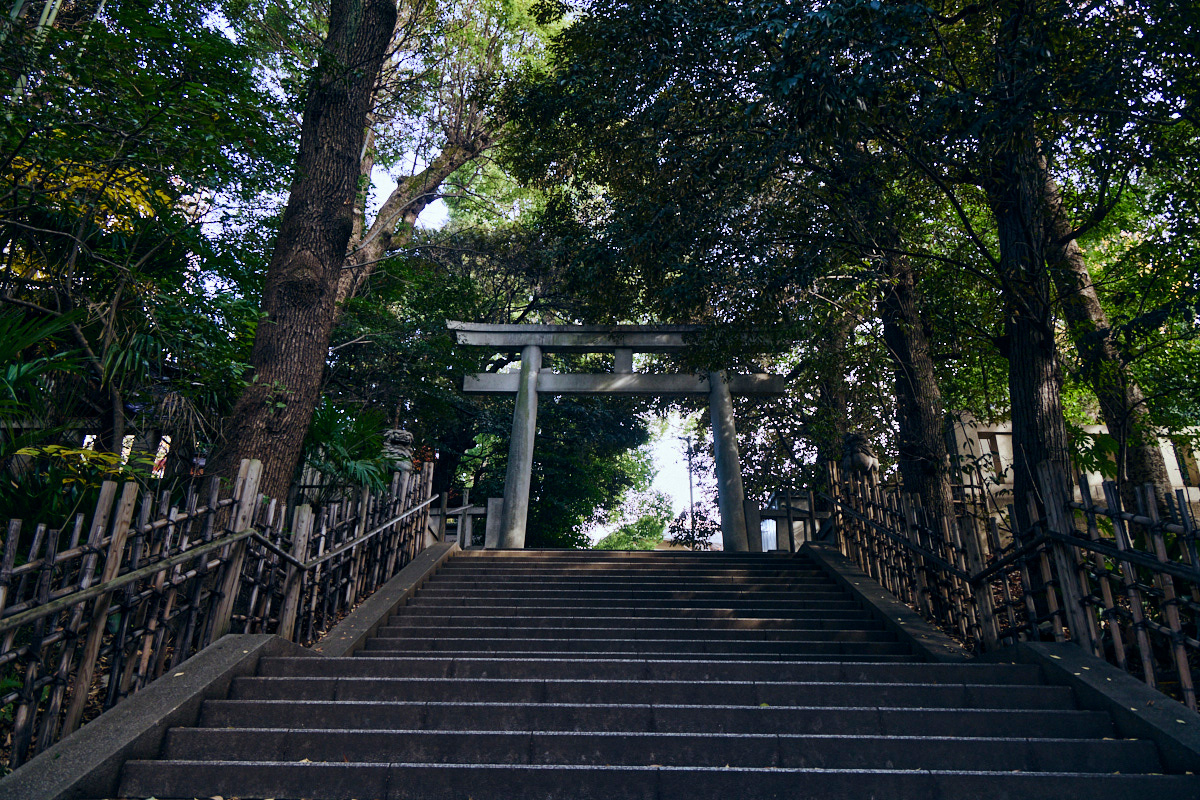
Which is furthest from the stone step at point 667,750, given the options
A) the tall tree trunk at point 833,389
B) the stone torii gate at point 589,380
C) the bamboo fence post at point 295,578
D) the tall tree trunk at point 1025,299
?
the stone torii gate at point 589,380

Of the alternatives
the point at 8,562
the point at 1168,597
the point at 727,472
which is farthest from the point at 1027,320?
the point at 8,562

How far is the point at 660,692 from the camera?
379 cm

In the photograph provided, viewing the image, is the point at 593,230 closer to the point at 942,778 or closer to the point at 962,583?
the point at 962,583

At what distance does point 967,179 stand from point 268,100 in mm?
7476

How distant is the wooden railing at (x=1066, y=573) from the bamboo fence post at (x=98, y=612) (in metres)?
5.06

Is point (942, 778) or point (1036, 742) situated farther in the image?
point (1036, 742)

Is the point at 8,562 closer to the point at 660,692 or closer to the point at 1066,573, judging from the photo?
the point at 660,692

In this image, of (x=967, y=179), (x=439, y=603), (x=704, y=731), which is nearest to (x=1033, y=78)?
(x=967, y=179)

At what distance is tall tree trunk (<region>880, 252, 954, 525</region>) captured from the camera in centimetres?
847

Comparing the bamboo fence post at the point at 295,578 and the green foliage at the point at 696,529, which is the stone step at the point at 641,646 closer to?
the bamboo fence post at the point at 295,578

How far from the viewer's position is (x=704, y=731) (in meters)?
3.41

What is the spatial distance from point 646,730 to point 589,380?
30.9 feet

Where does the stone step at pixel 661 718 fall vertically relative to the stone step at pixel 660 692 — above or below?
below

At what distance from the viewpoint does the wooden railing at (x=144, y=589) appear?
2926 millimetres
